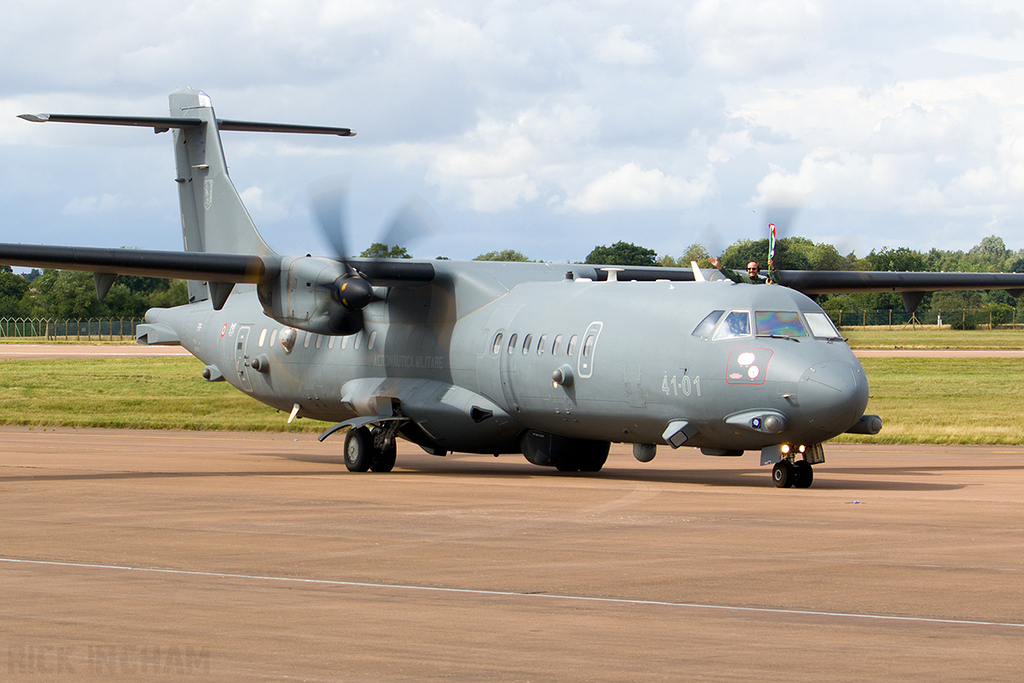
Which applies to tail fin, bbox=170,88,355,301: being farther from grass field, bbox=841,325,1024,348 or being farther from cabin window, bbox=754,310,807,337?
grass field, bbox=841,325,1024,348

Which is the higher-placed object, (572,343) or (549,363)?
(572,343)

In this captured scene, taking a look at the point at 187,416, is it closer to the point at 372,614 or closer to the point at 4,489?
the point at 4,489

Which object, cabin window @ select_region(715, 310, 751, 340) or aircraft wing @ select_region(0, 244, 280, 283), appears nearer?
cabin window @ select_region(715, 310, 751, 340)

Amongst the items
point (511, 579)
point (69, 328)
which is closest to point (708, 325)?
point (511, 579)

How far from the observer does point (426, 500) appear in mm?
16484

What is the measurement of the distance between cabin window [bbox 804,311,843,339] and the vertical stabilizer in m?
12.7

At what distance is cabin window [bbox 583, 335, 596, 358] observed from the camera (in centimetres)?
1902

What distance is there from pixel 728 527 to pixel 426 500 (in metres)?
4.55

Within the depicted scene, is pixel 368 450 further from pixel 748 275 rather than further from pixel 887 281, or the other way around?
pixel 887 281

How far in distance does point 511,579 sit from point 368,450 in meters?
12.3

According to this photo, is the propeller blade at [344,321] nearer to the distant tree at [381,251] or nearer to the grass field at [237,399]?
the distant tree at [381,251]

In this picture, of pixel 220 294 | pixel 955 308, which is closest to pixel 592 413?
pixel 220 294

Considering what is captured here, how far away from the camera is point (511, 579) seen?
403 inches

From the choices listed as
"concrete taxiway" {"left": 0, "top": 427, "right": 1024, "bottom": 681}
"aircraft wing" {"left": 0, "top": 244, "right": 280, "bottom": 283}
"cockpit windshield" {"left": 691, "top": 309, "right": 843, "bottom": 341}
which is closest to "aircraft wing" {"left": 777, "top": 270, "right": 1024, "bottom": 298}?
"concrete taxiway" {"left": 0, "top": 427, "right": 1024, "bottom": 681}
